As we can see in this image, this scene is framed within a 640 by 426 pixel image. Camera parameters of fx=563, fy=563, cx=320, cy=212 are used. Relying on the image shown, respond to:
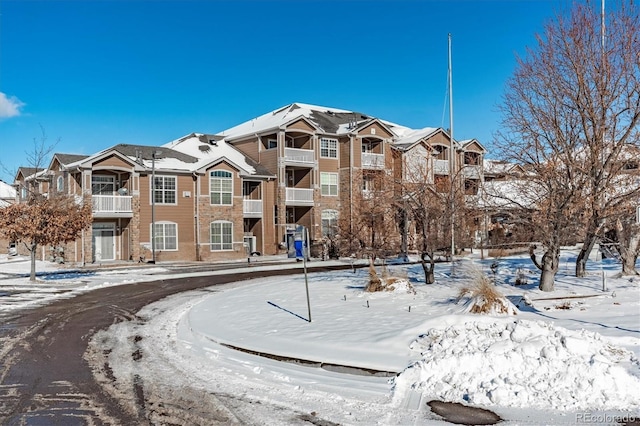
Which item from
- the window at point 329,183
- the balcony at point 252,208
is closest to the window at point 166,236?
the balcony at point 252,208

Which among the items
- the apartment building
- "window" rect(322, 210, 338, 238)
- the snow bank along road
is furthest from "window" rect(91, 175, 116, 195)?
the snow bank along road

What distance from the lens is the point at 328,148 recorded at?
45.2 m

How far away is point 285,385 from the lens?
8266 mm

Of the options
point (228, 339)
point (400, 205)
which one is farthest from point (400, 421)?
point (400, 205)

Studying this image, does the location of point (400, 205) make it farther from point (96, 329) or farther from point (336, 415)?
point (336, 415)

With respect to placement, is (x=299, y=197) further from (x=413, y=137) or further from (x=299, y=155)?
(x=413, y=137)

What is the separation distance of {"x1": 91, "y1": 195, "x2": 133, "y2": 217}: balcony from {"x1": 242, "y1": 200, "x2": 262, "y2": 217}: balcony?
860 centimetres

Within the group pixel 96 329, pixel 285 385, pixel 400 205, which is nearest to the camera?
pixel 285 385

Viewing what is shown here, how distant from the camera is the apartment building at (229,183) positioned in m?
35.6

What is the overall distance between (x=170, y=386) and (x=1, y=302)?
40.3 ft

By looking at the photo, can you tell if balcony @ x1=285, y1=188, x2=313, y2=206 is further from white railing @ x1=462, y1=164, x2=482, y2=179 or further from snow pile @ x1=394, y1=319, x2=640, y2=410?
snow pile @ x1=394, y1=319, x2=640, y2=410

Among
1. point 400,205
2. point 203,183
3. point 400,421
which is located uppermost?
point 203,183

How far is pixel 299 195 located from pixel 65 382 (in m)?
35.2

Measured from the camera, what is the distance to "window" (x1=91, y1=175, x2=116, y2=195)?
36.5 metres
